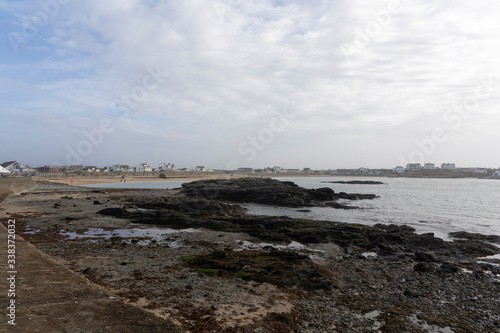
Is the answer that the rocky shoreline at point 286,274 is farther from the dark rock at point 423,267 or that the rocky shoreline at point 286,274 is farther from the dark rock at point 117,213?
the dark rock at point 117,213

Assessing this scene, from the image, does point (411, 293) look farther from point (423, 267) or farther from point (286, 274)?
point (286, 274)

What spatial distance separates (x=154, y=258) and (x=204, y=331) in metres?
7.85

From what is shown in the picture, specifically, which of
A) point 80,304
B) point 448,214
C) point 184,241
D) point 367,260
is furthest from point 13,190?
point 448,214

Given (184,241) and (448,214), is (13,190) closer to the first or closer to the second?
(184,241)

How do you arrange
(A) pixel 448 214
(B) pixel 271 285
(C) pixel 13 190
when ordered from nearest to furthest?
(B) pixel 271 285 < (A) pixel 448 214 < (C) pixel 13 190

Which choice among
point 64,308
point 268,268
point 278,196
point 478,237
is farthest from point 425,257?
point 278,196

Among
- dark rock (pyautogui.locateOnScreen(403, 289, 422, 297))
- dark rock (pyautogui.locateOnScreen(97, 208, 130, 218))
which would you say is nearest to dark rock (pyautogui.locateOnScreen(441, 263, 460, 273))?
dark rock (pyautogui.locateOnScreen(403, 289, 422, 297))

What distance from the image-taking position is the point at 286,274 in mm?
12211

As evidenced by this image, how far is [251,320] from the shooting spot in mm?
8141

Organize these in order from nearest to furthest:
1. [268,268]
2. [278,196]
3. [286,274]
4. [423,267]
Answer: [286,274], [268,268], [423,267], [278,196]

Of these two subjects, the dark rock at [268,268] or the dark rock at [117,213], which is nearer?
the dark rock at [268,268]

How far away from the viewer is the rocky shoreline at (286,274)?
8562 millimetres

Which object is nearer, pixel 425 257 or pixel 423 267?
pixel 423 267

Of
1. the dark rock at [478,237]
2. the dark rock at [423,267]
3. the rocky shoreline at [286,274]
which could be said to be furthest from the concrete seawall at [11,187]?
the dark rock at [478,237]
